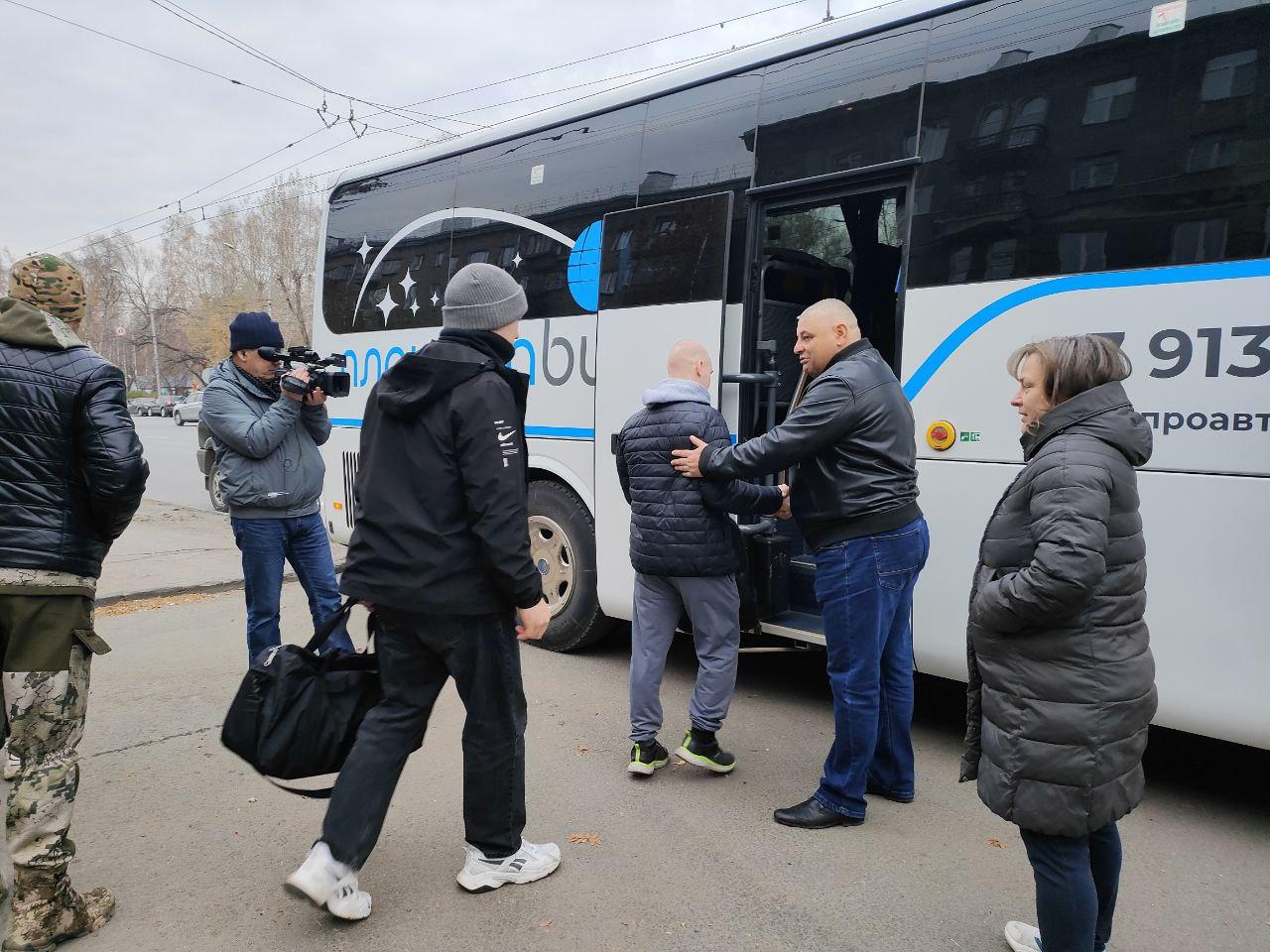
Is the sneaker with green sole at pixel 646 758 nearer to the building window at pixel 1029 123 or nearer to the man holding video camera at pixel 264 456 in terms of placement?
the man holding video camera at pixel 264 456

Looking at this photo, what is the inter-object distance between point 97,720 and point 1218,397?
5.23 meters

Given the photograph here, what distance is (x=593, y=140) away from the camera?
5.30 m

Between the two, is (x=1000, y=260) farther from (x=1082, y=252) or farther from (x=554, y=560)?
(x=554, y=560)

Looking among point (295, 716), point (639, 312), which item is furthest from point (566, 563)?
point (295, 716)

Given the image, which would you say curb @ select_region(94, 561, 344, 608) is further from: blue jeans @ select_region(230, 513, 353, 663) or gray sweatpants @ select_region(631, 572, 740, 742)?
gray sweatpants @ select_region(631, 572, 740, 742)

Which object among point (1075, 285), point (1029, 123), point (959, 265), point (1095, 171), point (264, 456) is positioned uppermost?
point (1029, 123)

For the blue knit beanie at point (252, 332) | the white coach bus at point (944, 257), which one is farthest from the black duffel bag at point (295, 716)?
the white coach bus at point (944, 257)

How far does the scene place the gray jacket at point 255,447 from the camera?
4.05 metres

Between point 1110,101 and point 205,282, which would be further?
point 205,282

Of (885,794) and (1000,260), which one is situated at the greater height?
(1000,260)

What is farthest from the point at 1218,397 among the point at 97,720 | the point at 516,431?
the point at 97,720

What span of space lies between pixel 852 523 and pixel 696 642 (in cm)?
93

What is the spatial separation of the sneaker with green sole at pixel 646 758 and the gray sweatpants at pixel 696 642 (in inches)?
1.5

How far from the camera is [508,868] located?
2875mm
